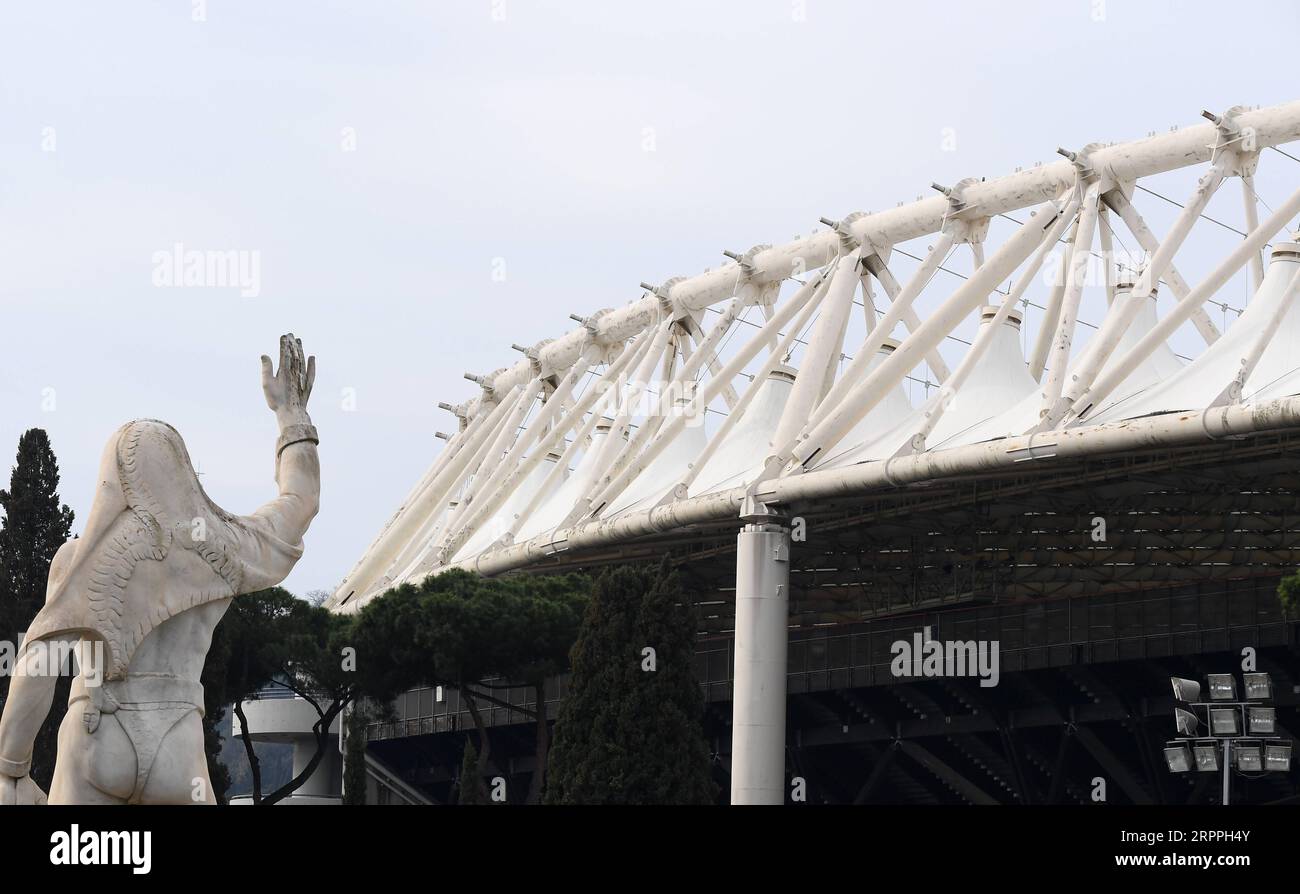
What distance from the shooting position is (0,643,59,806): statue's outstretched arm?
46.6 ft

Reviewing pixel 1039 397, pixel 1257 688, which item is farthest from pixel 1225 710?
pixel 1039 397

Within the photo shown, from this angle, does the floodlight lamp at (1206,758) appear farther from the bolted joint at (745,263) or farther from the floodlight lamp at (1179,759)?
the bolted joint at (745,263)

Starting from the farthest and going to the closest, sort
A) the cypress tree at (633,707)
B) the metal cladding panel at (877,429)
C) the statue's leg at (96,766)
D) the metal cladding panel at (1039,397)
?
1. the metal cladding panel at (877,429)
2. the cypress tree at (633,707)
3. the metal cladding panel at (1039,397)
4. the statue's leg at (96,766)

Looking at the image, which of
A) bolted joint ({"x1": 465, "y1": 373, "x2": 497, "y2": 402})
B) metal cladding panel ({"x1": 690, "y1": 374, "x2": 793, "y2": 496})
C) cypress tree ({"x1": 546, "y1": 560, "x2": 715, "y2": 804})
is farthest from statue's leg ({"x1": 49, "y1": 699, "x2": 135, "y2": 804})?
bolted joint ({"x1": 465, "y1": 373, "x2": 497, "y2": 402})

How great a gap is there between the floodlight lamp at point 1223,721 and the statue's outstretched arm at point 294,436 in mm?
15036

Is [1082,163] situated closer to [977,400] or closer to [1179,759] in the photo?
[977,400]

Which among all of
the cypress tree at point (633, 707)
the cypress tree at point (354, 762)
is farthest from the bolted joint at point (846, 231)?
the cypress tree at point (354, 762)

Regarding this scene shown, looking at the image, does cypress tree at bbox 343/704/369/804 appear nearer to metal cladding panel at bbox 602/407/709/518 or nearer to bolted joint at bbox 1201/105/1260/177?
metal cladding panel at bbox 602/407/709/518

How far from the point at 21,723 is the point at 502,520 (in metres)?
46.5

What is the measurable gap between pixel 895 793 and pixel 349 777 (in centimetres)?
1687

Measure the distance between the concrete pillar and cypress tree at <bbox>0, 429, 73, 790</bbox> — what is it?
567 inches

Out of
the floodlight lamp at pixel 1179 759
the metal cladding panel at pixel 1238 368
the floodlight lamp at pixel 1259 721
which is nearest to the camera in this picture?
the floodlight lamp at pixel 1259 721

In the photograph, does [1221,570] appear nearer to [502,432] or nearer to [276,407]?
[502,432]

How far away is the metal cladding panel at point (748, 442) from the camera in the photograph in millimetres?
47575
